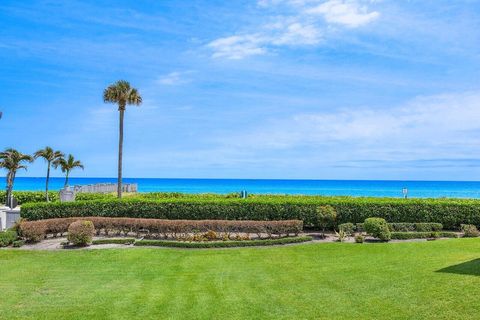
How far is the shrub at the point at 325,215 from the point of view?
24.4 metres

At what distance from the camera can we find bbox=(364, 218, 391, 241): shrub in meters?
22.2

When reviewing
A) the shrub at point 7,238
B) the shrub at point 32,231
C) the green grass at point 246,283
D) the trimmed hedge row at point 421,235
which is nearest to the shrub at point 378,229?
the trimmed hedge row at point 421,235

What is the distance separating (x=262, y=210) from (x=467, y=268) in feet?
42.5

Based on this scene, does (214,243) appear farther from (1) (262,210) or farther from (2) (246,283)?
(2) (246,283)

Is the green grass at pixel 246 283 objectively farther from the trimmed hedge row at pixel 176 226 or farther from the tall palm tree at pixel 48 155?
the tall palm tree at pixel 48 155

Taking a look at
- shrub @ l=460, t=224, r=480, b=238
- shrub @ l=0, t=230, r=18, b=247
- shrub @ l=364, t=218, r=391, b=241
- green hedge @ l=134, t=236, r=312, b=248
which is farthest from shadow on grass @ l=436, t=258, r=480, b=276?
shrub @ l=0, t=230, r=18, b=247

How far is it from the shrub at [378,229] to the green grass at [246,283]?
1.81 metres

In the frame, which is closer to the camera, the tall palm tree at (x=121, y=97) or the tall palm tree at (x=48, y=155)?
the tall palm tree at (x=121, y=97)

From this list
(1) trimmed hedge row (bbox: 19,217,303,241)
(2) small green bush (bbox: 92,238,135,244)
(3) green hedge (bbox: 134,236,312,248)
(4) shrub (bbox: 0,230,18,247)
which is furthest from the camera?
(1) trimmed hedge row (bbox: 19,217,303,241)

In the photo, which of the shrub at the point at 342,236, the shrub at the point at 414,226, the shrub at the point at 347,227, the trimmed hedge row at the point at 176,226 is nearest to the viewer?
the shrub at the point at 342,236

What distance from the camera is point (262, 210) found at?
25.4 m

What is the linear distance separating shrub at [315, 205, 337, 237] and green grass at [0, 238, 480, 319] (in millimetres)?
4190

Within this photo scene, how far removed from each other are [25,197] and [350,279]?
35.5 meters

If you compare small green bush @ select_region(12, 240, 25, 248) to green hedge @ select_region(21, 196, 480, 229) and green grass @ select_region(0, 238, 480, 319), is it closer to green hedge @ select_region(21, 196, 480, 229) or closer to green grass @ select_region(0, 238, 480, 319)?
green grass @ select_region(0, 238, 480, 319)
